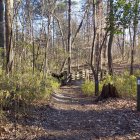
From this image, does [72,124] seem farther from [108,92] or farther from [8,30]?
[8,30]

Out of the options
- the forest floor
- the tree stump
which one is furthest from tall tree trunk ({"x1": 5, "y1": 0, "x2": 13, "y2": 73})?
the tree stump

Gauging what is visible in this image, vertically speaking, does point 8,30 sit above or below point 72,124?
above

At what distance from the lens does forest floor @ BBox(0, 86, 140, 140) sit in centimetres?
656

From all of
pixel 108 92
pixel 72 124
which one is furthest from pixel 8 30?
pixel 72 124

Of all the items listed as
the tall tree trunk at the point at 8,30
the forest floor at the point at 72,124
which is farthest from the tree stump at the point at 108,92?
the tall tree trunk at the point at 8,30

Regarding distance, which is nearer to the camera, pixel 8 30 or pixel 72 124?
pixel 72 124

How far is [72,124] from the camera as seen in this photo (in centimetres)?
781

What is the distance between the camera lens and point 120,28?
1366 cm

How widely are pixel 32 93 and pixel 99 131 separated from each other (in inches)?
152

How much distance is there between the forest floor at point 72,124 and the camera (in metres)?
6.56

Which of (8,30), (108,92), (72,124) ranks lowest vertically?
(72,124)

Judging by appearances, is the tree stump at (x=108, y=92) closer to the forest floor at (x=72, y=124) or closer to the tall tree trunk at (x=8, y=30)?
A: the forest floor at (x=72, y=124)

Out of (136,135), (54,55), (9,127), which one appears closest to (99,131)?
(136,135)

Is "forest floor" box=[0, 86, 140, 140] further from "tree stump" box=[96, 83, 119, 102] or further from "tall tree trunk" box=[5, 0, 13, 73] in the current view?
"tall tree trunk" box=[5, 0, 13, 73]
